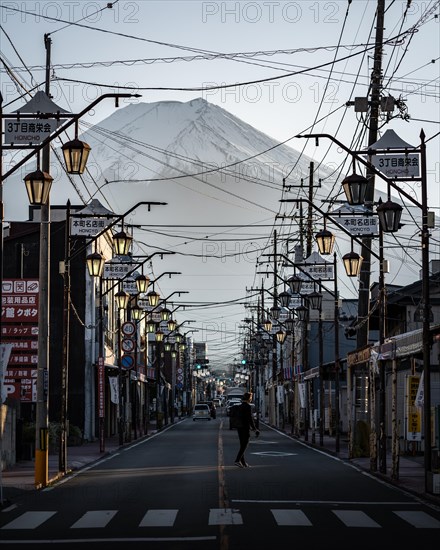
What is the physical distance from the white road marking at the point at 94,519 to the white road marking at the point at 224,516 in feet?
5.61

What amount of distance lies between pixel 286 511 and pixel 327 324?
73.4m

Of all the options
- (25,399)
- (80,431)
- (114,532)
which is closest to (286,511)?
(114,532)

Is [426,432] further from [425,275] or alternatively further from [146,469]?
[146,469]

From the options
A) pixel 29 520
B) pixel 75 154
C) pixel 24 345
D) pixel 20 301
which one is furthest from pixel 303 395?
pixel 29 520

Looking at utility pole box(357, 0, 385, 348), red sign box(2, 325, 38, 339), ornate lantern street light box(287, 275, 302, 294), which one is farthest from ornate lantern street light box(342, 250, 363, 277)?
red sign box(2, 325, 38, 339)

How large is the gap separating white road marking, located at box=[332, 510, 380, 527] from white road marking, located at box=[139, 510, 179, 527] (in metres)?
2.79

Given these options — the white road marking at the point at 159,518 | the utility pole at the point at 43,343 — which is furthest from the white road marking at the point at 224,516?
the utility pole at the point at 43,343

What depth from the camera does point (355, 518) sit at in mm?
18125

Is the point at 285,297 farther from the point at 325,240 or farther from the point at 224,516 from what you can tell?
the point at 224,516

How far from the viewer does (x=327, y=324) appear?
302 ft

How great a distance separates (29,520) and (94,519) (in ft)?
3.53

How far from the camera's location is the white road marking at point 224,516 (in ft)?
56.2

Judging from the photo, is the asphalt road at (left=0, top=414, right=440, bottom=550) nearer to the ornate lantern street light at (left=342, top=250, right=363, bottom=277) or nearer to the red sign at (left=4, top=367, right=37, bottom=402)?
the ornate lantern street light at (left=342, top=250, right=363, bottom=277)

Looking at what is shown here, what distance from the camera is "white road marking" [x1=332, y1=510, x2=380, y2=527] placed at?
17203 millimetres
